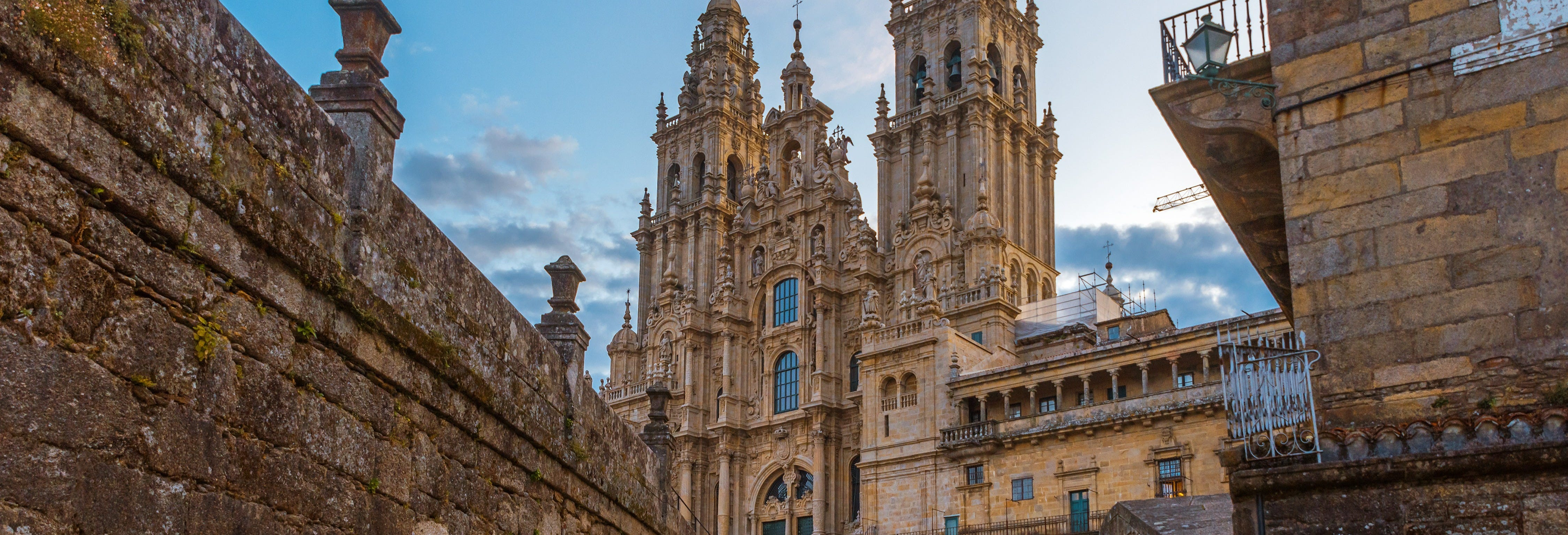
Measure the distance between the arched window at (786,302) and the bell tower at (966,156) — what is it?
13.5 feet

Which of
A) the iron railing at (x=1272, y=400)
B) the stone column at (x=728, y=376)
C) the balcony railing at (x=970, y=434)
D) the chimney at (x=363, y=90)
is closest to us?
the chimney at (x=363, y=90)

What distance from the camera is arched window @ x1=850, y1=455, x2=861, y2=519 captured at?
1644 inches

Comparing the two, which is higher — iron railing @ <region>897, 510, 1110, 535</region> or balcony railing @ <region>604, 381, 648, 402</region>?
balcony railing @ <region>604, 381, 648, 402</region>

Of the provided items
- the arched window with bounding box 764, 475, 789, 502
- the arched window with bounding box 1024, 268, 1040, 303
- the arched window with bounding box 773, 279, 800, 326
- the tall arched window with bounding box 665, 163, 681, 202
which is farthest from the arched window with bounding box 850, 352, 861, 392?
the tall arched window with bounding box 665, 163, 681, 202

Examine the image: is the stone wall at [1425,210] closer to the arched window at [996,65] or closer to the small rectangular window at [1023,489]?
the small rectangular window at [1023,489]

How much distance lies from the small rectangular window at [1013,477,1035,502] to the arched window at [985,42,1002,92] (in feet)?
56.9

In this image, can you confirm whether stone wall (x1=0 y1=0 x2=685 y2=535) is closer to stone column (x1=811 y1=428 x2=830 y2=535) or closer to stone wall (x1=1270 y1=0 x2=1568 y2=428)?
stone wall (x1=1270 y1=0 x2=1568 y2=428)

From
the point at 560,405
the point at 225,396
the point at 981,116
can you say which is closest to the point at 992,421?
the point at 981,116

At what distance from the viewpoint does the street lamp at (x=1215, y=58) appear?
9469 mm

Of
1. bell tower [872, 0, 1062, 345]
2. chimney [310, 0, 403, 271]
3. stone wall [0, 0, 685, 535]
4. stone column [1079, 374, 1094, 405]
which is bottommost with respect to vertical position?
stone wall [0, 0, 685, 535]

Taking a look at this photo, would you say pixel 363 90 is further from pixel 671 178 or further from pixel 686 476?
pixel 671 178


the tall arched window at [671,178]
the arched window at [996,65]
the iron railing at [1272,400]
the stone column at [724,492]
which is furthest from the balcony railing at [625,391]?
the iron railing at [1272,400]

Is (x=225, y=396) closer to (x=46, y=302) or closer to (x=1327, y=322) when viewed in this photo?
(x=46, y=302)

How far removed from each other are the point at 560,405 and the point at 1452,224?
6236 mm
